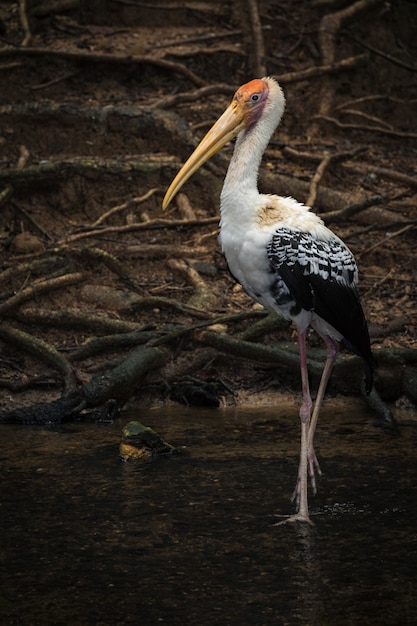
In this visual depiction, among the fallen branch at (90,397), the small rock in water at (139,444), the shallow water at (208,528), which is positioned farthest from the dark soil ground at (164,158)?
the small rock in water at (139,444)

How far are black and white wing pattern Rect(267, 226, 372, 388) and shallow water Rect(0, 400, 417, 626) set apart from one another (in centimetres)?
90

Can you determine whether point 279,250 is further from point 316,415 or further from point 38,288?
point 38,288

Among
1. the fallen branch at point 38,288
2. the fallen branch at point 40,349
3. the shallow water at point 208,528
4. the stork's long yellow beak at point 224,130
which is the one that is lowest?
the shallow water at point 208,528

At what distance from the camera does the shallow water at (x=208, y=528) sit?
4652mm

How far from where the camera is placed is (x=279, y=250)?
614 cm

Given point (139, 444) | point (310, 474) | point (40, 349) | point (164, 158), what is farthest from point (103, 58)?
point (310, 474)

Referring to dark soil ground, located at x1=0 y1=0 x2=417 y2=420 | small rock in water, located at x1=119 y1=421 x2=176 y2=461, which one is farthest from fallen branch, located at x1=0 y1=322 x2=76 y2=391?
small rock in water, located at x1=119 y1=421 x2=176 y2=461

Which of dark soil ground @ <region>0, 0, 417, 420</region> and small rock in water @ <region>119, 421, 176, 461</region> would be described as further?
dark soil ground @ <region>0, 0, 417, 420</region>

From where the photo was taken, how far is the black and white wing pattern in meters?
6.16

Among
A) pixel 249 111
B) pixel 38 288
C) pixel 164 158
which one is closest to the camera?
pixel 249 111

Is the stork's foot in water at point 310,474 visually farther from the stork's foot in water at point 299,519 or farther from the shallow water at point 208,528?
the stork's foot in water at point 299,519

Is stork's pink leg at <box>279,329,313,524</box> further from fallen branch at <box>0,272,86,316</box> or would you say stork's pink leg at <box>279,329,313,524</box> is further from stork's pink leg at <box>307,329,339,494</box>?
fallen branch at <box>0,272,86,316</box>

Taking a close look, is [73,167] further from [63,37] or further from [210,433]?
[210,433]

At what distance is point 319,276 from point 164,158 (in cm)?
470
